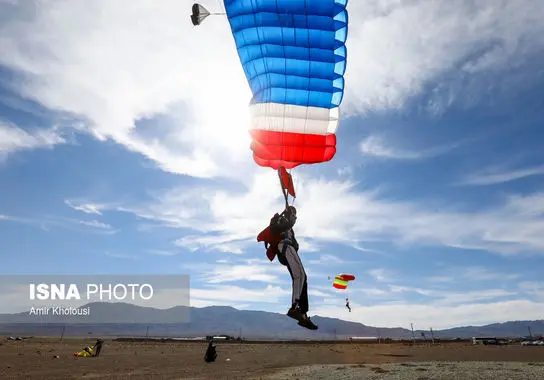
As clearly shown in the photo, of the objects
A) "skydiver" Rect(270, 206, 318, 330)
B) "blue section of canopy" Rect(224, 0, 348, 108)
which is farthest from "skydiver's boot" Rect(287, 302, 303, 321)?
"blue section of canopy" Rect(224, 0, 348, 108)

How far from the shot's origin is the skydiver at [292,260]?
9695mm

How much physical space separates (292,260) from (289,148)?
394cm

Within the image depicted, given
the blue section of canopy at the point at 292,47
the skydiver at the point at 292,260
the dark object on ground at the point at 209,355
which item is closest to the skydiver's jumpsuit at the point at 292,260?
the skydiver at the point at 292,260

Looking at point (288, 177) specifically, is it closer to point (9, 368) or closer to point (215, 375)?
point (215, 375)

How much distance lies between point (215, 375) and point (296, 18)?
1138 inches

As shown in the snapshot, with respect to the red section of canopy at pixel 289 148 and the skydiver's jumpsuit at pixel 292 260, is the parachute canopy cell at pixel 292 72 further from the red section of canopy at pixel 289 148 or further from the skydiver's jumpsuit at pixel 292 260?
the skydiver's jumpsuit at pixel 292 260

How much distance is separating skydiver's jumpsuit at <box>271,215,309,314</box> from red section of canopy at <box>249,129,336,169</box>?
2611 millimetres

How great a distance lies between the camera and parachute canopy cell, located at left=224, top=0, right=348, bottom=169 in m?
11.7

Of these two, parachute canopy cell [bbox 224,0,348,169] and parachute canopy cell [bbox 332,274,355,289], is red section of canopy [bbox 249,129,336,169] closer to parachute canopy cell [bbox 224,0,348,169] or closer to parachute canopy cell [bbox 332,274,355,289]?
parachute canopy cell [bbox 224,0,348,169]

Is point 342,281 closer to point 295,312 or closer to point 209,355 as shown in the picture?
point 209,355

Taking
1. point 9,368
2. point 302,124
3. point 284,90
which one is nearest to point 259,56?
point 284,90

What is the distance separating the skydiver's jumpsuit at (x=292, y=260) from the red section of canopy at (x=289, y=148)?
261 cm

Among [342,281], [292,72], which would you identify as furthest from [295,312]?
[342,281]

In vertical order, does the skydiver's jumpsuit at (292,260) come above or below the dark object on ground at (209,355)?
above
